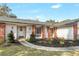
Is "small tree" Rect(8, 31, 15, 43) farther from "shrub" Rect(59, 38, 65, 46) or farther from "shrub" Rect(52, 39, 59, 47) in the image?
"shrub" Rect(59, 38, 65, 46)

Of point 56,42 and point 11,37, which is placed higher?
point 11,37

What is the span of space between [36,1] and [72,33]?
932 millimetres

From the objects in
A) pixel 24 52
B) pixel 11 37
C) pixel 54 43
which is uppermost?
pixel 11 37

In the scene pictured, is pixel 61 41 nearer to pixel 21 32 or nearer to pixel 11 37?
pixel 21 32

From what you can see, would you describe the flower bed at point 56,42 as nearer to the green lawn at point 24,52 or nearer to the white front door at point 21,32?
the green lawn at point 24,52

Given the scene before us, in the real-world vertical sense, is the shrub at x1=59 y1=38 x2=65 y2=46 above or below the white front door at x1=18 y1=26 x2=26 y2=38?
below

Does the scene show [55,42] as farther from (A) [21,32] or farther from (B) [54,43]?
(A) [21,32]

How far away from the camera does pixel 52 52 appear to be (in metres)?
7.35

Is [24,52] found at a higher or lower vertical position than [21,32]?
lower

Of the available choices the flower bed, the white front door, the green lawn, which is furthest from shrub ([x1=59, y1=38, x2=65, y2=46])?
the white front door

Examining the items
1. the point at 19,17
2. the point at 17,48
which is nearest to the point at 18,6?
the point at 19,17

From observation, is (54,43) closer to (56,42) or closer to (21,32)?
(56,42)

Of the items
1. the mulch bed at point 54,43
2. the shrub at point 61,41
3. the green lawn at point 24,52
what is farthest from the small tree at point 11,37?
the shrub at point 61,41

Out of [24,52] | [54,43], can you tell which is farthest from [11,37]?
[54,43]
